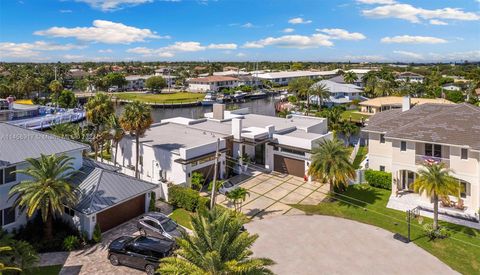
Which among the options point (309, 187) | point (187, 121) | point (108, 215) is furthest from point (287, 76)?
point (108, 215)

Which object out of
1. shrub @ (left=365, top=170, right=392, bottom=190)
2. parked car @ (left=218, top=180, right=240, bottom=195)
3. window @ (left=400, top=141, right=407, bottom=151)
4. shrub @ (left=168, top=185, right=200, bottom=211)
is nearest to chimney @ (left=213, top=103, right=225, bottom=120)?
parked car @ (left=218, top=180, right=240, bottom=195)

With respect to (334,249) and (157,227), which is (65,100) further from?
(334,249)

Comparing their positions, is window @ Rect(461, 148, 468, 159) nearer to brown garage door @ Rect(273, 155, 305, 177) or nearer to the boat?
brown garage door @ Rect(273, 155, 305, 177)

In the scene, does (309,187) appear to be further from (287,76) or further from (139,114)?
(287,76)

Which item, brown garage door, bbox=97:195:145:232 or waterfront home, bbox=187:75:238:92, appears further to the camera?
waterfront home, bbox=187:75:238:92

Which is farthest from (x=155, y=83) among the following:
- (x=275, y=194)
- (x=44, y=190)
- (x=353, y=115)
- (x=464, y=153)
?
(x=464, y=153)

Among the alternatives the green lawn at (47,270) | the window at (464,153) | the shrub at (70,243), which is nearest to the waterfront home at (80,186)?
the shrub at (70,243)
